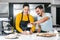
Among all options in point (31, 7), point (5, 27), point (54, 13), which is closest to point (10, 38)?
point (5, 27)

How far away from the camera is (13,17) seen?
1.10 metres

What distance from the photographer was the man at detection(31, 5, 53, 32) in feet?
3.63

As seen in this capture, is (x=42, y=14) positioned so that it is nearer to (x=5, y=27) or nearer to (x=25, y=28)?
(x=25, y=28)

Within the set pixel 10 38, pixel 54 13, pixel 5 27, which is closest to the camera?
pixel 10 38

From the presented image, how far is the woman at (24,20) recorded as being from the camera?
42.5 inches

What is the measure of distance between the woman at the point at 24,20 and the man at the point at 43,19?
77 millimetres

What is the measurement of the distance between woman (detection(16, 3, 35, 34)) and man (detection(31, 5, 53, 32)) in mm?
77

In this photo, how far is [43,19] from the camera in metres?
1.12

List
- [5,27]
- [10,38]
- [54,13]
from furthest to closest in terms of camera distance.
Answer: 1. [54,13]
2. [5,27]
3. [10,38]

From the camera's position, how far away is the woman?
1.08 metres

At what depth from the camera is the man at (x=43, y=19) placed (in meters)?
1.11

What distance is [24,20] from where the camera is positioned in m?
1.08

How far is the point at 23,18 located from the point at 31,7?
125mm

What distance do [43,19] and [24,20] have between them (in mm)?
183
